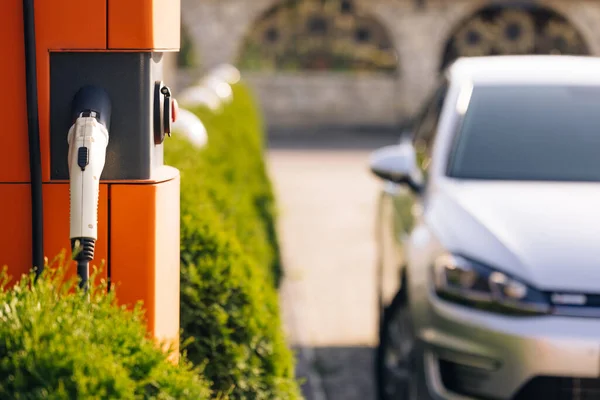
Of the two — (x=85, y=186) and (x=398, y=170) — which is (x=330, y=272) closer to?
(x=398, y=170)

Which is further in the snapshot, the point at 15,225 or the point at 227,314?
the point at 227,314

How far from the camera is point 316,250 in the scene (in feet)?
33.8

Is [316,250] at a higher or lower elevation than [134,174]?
lower

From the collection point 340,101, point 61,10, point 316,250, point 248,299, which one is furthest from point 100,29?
point 340,101

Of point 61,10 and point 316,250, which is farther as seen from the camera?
point 316,250

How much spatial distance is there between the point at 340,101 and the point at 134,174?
78.7ft

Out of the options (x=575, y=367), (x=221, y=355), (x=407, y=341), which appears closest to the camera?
(x=221, y=355)

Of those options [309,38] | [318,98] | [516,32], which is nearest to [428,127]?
[318,98]

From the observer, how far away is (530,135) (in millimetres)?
5090

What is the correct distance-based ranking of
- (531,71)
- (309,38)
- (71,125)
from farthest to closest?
(309,38) → (531,71) → (71,125)

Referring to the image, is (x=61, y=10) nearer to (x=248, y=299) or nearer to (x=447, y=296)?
(x=248, y=299)

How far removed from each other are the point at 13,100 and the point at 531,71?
315 cm

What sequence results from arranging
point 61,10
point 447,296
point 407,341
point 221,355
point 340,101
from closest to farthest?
point 61,10
point 221,355
point 447,296
point 407,341
point 340,101

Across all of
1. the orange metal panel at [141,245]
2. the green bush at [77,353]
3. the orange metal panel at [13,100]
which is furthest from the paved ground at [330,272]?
the green bush at [77,353]
